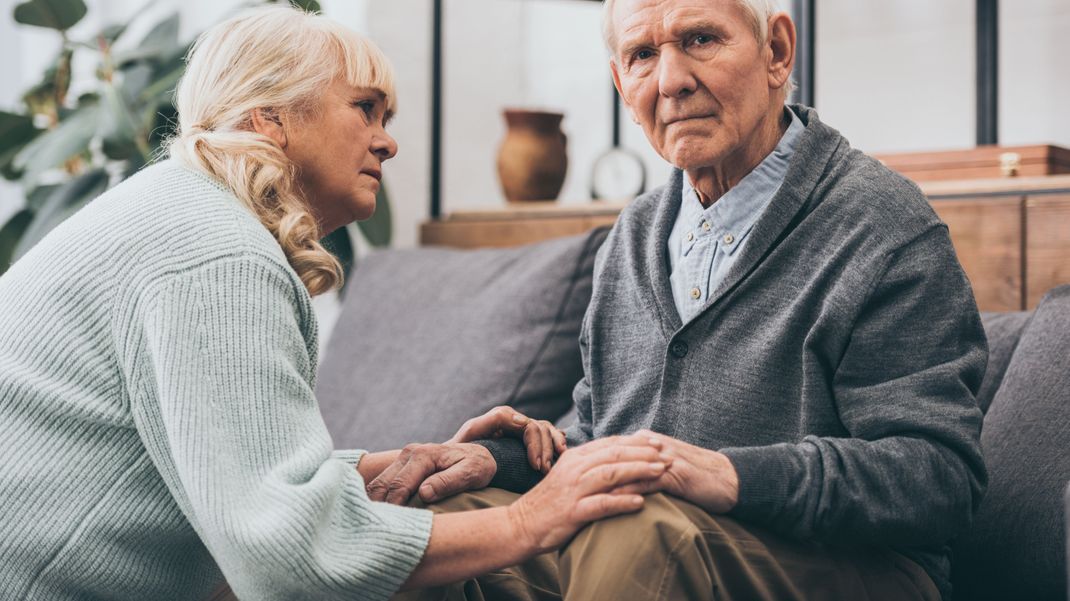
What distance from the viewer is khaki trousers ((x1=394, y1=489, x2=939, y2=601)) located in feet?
3.84

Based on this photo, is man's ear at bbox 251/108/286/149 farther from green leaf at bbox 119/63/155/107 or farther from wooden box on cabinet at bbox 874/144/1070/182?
green leaf at bbox 119/63/155/107

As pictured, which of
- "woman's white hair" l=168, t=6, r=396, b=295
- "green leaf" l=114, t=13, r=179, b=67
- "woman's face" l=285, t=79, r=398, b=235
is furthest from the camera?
"green leaf" l=114, t=13, r=179, b=67

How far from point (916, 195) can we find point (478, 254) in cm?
123

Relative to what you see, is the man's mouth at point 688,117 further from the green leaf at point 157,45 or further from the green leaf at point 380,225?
the green leaf at point 157,45

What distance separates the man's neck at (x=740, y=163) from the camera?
159 centimetres

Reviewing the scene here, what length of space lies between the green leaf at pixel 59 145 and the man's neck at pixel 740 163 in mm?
1917

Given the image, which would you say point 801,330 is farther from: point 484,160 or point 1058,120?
point 484,160

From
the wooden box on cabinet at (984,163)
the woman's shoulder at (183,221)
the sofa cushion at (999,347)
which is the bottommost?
the sofa cushion at (999,347)

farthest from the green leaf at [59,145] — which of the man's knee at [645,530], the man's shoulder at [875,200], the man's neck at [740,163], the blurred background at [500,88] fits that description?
the man's knee at [645,530]

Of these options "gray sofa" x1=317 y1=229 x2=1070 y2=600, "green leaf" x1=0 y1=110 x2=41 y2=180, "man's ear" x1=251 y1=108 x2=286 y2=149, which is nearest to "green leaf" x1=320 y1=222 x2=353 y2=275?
"gray sofa" x1=317 y1=229 x2=1070 y2=600

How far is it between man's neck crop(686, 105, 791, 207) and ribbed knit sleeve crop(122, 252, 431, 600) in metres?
0.60

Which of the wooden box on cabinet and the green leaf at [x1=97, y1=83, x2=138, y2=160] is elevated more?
the green leaf at [x1=97, y1=83, x2=138, y2=160]

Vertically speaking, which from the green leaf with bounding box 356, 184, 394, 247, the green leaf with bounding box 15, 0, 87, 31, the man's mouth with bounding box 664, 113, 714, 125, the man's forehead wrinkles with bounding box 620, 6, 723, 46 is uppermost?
the green leaf with bounding box 15, 0, 87, 31

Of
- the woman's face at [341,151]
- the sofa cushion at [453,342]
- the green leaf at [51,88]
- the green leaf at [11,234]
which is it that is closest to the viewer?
the woman's face at [341,151]
